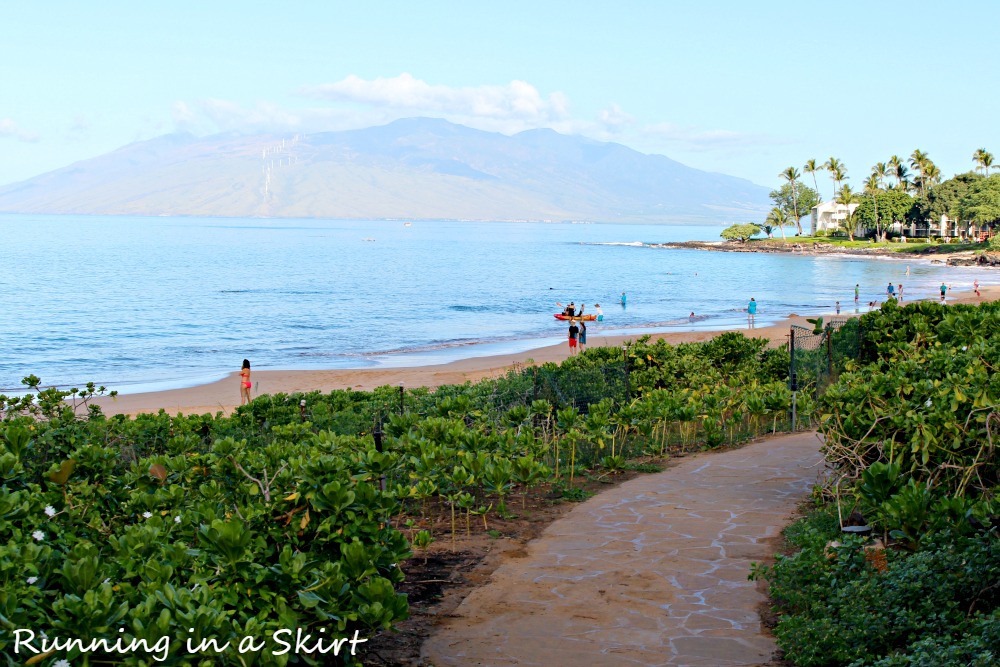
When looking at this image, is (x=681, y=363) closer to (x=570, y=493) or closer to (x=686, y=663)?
(x=570, y=493)

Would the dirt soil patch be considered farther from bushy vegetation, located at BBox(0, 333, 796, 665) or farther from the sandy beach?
the sandy beach

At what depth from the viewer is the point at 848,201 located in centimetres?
13150

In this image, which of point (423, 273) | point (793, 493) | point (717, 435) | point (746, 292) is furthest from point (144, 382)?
point (423, 273)

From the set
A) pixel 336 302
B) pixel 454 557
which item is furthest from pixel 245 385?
pixel 336 302

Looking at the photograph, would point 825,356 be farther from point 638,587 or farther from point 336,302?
point 336,302

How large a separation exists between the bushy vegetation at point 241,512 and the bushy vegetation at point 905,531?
7.74ft

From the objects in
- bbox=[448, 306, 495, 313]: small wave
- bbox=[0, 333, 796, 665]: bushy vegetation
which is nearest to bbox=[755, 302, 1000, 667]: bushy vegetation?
bbox=[0, 333, 796, 665]: bushy vegetation

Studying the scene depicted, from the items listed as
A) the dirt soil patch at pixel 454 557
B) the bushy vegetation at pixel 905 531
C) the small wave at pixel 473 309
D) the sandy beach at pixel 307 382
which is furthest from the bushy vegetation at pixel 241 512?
the small wave at pixel 473 309

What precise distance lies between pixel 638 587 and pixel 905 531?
179 centimetres

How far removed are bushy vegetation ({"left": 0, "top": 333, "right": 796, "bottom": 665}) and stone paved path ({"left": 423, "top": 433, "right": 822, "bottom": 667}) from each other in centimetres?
69

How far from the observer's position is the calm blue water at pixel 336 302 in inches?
1452

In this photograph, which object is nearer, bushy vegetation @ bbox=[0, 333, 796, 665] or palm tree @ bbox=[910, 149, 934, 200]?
bushy vegetation @ bbox=[0, 333, 796, 665]

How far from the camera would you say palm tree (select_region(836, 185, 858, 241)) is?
127 metres

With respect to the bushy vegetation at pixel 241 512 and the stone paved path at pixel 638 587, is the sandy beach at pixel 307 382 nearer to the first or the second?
the bushy vegetation at pixel 241 512
